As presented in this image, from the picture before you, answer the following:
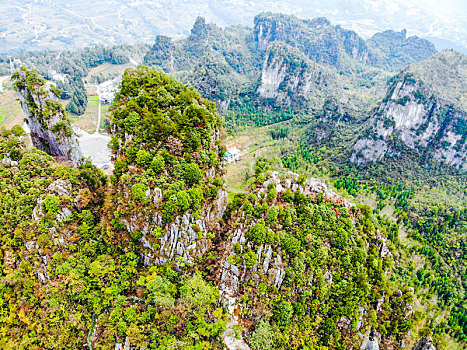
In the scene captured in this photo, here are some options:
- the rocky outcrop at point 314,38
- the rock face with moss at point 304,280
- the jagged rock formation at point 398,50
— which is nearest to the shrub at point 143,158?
the rock face with moss at point 304,280

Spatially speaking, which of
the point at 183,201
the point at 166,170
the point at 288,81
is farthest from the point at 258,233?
the point at 288,81

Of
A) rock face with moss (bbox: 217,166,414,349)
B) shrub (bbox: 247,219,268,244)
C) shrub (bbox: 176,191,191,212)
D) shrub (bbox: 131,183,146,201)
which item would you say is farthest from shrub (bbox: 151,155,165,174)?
shrub (bbox: 247,219,268,244)

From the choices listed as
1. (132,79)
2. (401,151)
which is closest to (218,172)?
(132,79)

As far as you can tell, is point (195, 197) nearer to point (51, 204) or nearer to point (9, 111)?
point (51, 204)

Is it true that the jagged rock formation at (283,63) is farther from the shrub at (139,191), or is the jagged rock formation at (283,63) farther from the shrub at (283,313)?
the shrub at (139,191)

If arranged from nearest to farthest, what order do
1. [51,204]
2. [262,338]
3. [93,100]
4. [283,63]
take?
1. [262,338]
2. [51,204]
3. [93,100]
4. [283,63]

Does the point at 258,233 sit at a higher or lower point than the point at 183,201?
lower

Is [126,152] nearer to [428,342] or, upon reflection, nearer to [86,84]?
[428,342]
